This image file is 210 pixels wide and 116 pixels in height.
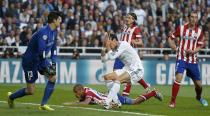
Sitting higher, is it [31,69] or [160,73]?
[31,69]

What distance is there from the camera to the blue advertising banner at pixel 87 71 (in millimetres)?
26984

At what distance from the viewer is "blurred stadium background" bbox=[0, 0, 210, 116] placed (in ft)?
89.9

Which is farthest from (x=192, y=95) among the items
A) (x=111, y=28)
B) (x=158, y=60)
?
(x=111, y=28)

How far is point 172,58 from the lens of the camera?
28.8 metres

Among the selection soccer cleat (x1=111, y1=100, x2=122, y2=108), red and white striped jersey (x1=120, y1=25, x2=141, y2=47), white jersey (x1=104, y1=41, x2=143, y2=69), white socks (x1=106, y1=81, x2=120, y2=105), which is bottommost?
soccer cleat (x1=111, y1=100, x2=122, y2=108)

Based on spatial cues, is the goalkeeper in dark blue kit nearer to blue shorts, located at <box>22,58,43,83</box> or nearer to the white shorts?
blue shorts, located at <box>22,58,43,83</box>

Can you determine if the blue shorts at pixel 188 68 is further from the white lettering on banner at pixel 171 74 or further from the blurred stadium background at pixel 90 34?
the white lettering on banner at pixel 171 74

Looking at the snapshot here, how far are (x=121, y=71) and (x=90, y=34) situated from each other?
12857 millimetres

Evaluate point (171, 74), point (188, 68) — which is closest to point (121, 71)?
point (188, 68)

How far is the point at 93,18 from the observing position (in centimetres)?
3000

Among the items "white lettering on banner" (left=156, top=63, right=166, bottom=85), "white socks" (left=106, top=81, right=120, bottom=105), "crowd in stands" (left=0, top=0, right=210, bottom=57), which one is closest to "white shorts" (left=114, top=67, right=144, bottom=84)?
"white socks" (left=106, top=81, right=120, bottom=105)

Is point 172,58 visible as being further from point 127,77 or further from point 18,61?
point 127,77

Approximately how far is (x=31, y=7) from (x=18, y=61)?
3150 mm

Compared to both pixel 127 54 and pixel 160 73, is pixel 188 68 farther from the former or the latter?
pixel 160 73
